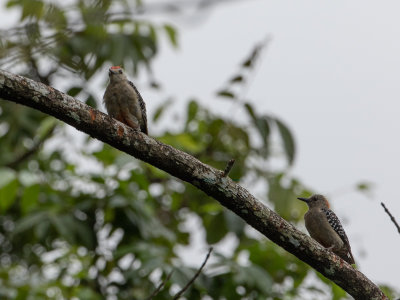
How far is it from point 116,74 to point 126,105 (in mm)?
430

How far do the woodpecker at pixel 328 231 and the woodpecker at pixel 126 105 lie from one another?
151 centimetres

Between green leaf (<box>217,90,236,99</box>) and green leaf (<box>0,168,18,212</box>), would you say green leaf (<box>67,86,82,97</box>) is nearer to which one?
green leaf (<box>0,168,18,212</box>)

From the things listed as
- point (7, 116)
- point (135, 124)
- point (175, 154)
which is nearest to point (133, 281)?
point (135, 124)

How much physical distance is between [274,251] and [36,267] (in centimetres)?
340

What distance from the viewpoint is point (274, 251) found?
207 inches

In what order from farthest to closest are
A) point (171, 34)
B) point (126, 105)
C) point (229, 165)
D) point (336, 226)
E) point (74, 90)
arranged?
point (171, 34)
point (74, 90)
point (336, 226)
point (126, 105)
point (229, 165)

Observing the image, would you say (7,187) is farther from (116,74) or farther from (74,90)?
(116,74)

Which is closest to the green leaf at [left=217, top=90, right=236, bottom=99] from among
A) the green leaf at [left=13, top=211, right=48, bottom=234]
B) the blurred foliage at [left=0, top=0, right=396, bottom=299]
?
the blurred foliage at [left=0, top=0, right=396, bottom=299]

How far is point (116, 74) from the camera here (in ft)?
16.5

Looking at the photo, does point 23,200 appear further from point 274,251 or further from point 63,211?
point 274,251

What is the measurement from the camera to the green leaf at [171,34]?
6023 millimetres

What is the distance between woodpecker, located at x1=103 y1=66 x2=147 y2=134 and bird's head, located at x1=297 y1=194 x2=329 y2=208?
1574 millimetres

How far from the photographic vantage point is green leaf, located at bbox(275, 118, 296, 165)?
5.43 metres

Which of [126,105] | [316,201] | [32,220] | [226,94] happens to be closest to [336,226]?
[316,201]
